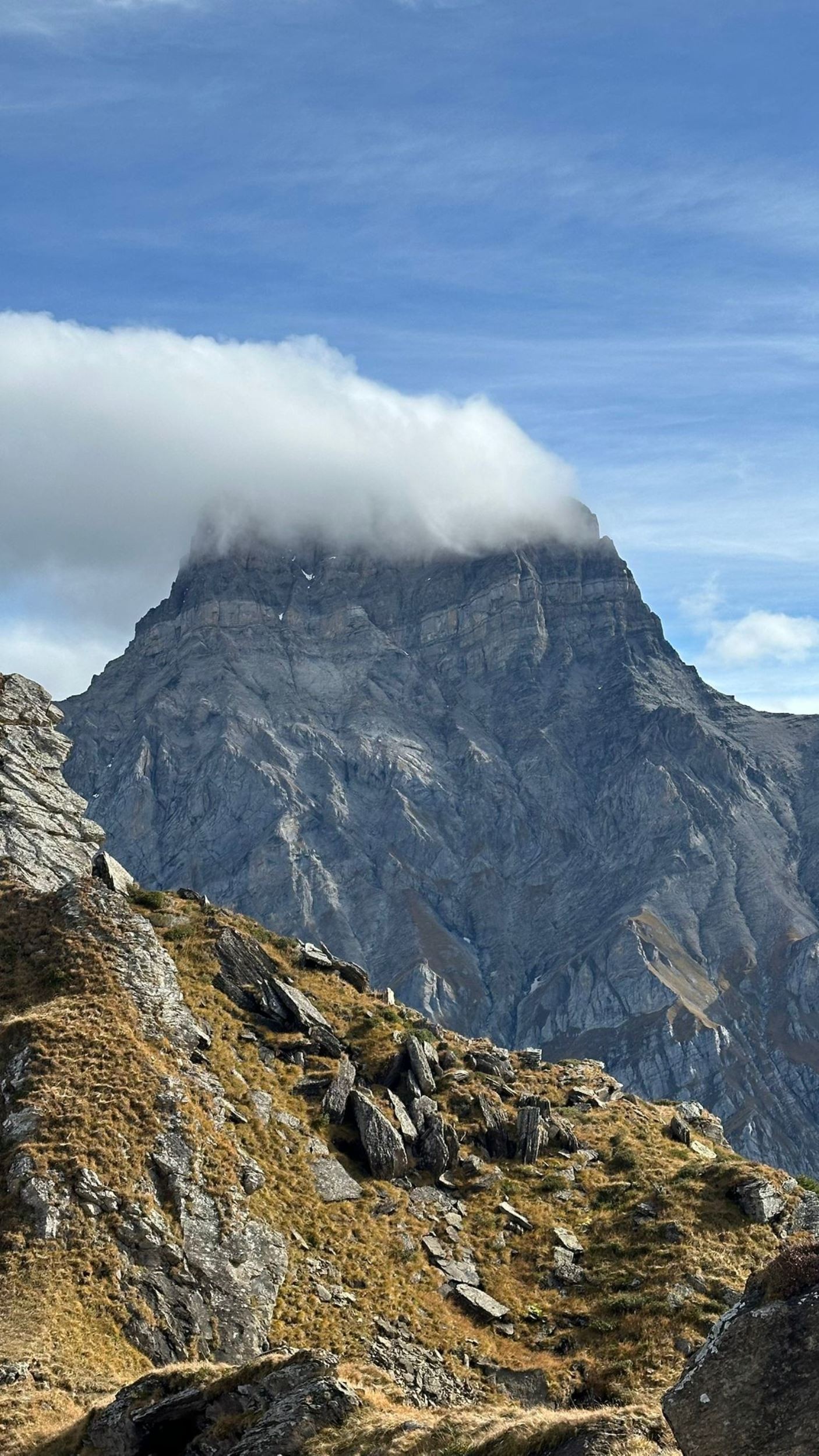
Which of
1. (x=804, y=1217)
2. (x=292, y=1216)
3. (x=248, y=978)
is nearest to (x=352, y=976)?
(x=248, y=978)

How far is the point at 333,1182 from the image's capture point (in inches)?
2039

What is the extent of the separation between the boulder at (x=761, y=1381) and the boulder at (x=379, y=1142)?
34.8 meters

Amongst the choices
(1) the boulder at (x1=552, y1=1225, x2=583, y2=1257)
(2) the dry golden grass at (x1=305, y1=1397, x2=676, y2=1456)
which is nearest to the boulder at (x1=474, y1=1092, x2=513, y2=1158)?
(1) the boulder at (x1=552, y1=1225, x2=583, y2=1257)

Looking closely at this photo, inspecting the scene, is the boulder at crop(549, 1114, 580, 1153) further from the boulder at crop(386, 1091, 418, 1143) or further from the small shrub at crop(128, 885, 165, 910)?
the small shrub at crop(128, 885, 165, 910)

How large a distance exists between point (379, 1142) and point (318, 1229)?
22.2ft

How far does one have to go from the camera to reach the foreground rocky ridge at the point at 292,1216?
31719 mm

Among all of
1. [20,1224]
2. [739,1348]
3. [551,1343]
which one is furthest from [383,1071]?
[739,1348]

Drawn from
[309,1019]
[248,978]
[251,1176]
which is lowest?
[251,1176]

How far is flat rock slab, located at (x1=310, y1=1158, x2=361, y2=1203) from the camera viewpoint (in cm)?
5094

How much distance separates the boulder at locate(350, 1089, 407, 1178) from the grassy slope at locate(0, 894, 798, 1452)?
79 centimetres

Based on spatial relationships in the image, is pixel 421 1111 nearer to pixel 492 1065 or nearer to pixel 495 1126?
pixel 495 1126

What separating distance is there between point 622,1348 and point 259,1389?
19.3 meters

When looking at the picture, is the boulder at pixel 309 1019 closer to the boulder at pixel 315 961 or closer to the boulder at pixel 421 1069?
the boulder at pixel 421 1069

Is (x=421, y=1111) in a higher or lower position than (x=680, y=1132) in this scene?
higher
